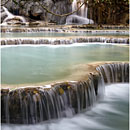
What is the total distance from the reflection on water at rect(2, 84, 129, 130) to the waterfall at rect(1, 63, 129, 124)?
88mm

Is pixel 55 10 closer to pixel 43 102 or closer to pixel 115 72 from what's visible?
pixel 115 72

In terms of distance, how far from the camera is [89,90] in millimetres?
4191

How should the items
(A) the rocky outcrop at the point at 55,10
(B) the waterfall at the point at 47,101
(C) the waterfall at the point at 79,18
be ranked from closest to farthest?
(B) the waterfall at the point at 47,101
(A) the rocky outcrop at the point at 55,10
(C) the waterfall at the point at 79,18

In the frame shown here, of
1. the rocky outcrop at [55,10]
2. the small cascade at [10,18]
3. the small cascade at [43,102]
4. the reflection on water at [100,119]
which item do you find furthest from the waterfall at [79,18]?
the small cascade at [43,102]

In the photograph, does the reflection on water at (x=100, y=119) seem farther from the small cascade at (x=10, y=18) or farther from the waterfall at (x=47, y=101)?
the small cascade at (x=10, y=18)

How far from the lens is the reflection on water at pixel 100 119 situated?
3.72 metres

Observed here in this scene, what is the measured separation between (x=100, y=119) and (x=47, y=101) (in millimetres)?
1064

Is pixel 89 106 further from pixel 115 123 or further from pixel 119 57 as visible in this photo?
pixel 119 57

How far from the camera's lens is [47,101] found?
12.1 feet

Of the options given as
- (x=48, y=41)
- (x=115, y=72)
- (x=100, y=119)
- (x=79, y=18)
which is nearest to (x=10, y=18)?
(x=79, y=18)

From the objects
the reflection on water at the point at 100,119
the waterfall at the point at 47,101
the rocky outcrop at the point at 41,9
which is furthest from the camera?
the rocky outcrop at the point at 41,9

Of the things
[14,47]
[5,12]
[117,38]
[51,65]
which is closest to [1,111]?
[51,65]

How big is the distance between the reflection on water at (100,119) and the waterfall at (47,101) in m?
0.09

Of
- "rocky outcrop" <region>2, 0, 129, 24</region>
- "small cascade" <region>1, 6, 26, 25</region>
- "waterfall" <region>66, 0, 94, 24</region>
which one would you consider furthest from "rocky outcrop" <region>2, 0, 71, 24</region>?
"small cascade" <region>1, 6, 26, 25</region>
